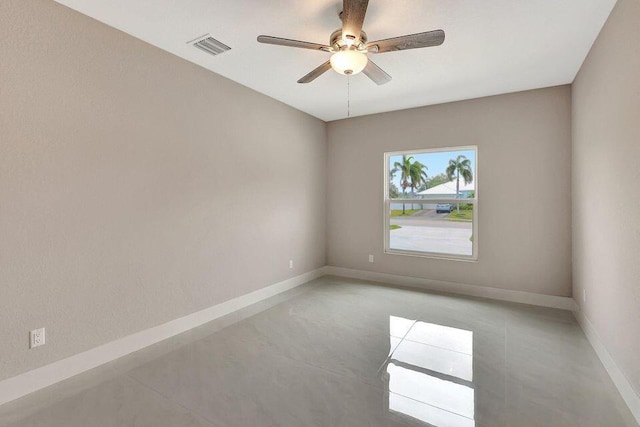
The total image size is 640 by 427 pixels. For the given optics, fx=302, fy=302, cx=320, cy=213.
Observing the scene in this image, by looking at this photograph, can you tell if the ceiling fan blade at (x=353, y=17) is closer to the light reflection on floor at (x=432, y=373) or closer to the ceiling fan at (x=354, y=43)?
the ceiling fan at (x=354, y=43)

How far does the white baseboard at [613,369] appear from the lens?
186cm

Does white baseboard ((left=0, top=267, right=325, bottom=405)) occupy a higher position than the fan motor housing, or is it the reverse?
the fan motor housing

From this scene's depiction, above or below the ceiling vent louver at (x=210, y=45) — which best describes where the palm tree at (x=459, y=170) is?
below

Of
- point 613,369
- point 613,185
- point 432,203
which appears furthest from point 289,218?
point 613,369

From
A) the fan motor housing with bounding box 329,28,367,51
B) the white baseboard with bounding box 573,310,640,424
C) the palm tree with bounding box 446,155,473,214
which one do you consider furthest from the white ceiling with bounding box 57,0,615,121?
the white baseboard with bounding box 573,310,640,424

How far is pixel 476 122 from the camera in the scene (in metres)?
4.17

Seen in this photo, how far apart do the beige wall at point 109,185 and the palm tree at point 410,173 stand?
2.29m

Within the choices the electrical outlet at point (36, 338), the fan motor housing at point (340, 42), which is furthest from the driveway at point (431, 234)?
the electrical outlet at point (36, 338)

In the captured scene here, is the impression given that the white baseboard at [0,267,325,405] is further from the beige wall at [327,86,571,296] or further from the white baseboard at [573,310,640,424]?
the white baseboard at [573,310,640,424]

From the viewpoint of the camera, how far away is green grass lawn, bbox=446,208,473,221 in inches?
170

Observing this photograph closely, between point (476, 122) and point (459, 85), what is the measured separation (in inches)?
29.3

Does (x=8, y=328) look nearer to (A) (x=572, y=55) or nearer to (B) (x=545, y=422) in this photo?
(B) (x=545, y=422)

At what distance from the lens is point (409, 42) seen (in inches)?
82.5

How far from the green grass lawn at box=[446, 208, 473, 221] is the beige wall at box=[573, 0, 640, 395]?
129cm
